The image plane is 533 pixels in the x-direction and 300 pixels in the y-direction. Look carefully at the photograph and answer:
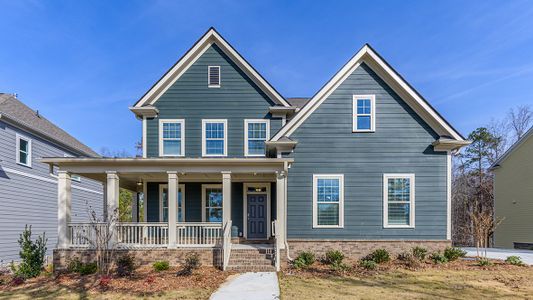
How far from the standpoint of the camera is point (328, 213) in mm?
11914

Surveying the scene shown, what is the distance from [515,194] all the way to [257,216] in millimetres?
15286

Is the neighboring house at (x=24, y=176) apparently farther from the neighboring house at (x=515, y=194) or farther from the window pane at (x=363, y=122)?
the neighboring house at (x=515, y=194)

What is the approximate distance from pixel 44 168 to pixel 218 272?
11.8 meters

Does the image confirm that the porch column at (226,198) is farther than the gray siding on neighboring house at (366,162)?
No

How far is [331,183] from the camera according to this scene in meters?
12.0

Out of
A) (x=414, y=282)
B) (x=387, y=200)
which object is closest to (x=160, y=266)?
(x=414, y=282)

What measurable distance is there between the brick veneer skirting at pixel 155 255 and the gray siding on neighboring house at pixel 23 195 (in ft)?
12.6

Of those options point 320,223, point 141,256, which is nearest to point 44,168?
point 141,256

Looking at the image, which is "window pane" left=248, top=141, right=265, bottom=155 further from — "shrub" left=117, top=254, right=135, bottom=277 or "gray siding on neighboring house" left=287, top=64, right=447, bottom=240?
"shrub" left=117, top=254, right=135, bottom=277

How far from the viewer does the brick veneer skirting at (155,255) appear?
11.0m

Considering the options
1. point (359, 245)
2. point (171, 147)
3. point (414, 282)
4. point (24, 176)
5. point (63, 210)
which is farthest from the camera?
point (24, 176)

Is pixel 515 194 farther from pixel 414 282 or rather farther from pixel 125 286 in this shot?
pixel 125 286

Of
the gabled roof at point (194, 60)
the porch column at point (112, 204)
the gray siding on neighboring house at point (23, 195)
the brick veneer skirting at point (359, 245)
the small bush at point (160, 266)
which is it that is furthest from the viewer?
the gabled roof at point (194, 60)

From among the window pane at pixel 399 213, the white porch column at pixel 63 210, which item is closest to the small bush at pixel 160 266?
the white porch column at pixel 63 210
